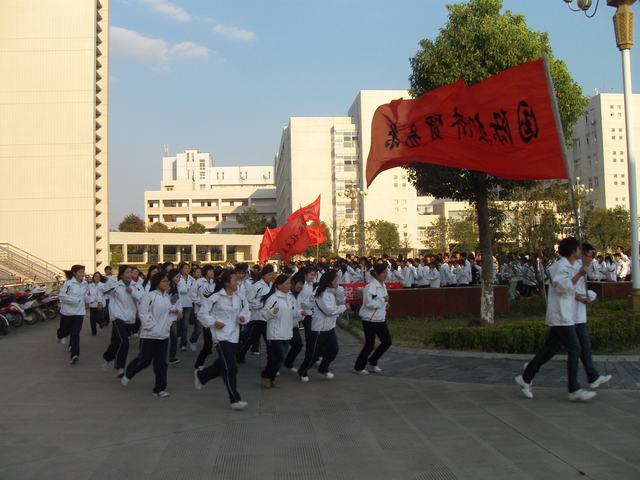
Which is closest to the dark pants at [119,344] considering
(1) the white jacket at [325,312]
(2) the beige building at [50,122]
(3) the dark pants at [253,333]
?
(3) the dark pants at [253,333]

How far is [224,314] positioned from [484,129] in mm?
4252

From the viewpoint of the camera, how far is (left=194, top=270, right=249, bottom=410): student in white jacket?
23.9ft

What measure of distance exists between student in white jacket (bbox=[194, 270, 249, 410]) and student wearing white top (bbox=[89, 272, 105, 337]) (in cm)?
802

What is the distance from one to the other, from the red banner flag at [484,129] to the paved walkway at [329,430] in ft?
9.09

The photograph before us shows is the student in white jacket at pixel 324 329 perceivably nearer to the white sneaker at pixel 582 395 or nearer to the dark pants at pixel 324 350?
the dark pants at pixel 324 350

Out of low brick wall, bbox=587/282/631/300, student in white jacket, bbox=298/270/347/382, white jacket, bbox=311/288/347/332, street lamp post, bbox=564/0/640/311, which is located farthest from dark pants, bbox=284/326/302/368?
low brick wall, bbox=587/282/631/300

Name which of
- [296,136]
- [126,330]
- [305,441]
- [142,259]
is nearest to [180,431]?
[305,441]

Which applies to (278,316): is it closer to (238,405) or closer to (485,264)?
(238,405)

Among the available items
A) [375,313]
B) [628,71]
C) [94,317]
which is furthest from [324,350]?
[94,317]

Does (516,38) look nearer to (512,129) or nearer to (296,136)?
(512,129)

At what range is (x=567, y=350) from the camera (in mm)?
6852

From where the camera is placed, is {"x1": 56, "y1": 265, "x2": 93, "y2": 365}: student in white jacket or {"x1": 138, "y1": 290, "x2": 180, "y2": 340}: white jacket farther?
{"x1": 56, "y1": 265, "x2": 93, "y2": 365}: student in white jacket

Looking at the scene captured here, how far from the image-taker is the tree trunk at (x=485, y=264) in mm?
13445

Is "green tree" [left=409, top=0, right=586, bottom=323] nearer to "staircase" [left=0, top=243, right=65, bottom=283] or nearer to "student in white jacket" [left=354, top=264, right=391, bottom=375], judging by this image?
"student in white jacket" [left=354, top=264, right=391, bottom=375]
